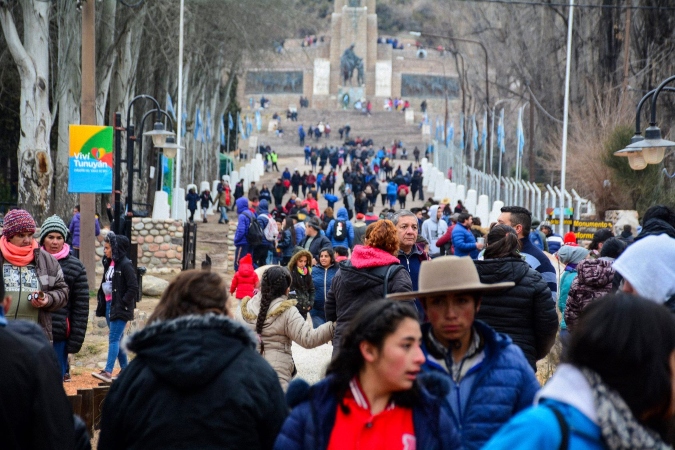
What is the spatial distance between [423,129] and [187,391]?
8597 centimetres

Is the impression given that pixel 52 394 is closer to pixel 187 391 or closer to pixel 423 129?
pixel 187 391

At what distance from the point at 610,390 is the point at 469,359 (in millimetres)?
1288

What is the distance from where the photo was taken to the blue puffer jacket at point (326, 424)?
3486 mm

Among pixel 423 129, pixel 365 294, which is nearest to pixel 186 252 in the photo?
pixel 365 294

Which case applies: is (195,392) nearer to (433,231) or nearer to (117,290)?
(117,290)

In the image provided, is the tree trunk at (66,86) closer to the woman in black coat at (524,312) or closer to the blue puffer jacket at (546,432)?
the woman in black coat at (524,312)

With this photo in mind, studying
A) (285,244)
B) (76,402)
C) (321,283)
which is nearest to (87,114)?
(285,244)

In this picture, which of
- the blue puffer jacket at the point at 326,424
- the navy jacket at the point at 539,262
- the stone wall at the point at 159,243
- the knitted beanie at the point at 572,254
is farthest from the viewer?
the stone wall at the point at 159,243

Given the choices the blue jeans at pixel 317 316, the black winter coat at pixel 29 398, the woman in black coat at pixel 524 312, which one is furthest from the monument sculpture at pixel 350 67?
the black winter coat at pixel 29 398

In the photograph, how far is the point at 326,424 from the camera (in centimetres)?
354

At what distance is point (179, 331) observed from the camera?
374cm

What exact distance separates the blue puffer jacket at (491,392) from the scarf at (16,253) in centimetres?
440

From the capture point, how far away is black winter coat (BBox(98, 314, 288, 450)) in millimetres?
3656

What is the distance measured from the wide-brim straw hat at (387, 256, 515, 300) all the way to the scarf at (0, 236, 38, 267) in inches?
160
